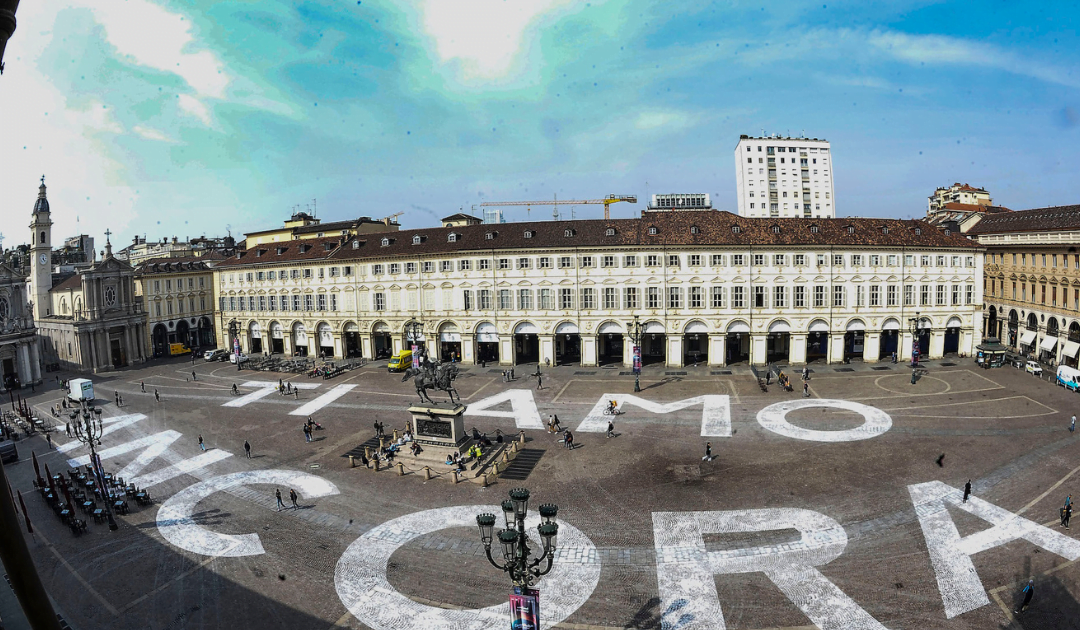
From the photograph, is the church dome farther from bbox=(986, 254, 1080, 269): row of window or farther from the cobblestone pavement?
bbox=(986, 254, 1080, 269): row of window

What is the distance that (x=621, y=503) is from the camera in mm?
31359

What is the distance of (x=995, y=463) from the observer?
34.9 meters

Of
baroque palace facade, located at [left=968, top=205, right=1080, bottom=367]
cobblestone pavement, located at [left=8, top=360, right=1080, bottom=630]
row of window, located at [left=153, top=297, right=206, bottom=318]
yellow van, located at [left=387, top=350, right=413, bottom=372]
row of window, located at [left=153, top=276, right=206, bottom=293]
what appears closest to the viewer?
cobblestone pavement, located at [left=8, top=360, right=1080, bottom=630]

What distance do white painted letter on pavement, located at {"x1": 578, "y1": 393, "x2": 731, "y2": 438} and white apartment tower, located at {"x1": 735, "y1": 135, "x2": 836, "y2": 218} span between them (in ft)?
310

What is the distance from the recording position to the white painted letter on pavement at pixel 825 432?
4044cm

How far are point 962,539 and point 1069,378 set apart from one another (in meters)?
35.8

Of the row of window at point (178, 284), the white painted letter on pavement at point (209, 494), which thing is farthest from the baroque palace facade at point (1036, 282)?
the row of window at point (178, 284)

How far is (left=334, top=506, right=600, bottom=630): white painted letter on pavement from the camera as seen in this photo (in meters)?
22.5

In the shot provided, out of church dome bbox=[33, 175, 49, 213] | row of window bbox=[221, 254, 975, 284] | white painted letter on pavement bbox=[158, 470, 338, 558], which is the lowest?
white painted letter on pavement bbox=[158, 470, 338, 558]

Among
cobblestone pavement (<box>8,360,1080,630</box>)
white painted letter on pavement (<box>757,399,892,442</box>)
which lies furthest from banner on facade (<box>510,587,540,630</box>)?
white painted letter on pavement (<box>757,399,892,442</box>)

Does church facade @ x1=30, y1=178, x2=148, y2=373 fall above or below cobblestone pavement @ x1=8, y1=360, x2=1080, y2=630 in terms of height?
above

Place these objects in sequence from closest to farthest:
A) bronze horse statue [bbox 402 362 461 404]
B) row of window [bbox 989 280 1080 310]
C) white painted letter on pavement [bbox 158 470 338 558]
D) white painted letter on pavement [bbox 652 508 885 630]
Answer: white painted letter on pavement [bbox 652 508 885 630] < white painted letter on pavement [bbox 158 470 338 558] < bronze horse statue [bbox 402 362 461 404] < row of window [bbox 989 280 1080 310]

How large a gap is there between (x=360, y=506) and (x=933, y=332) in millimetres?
62307

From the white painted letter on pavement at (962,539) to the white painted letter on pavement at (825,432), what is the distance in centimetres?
853
